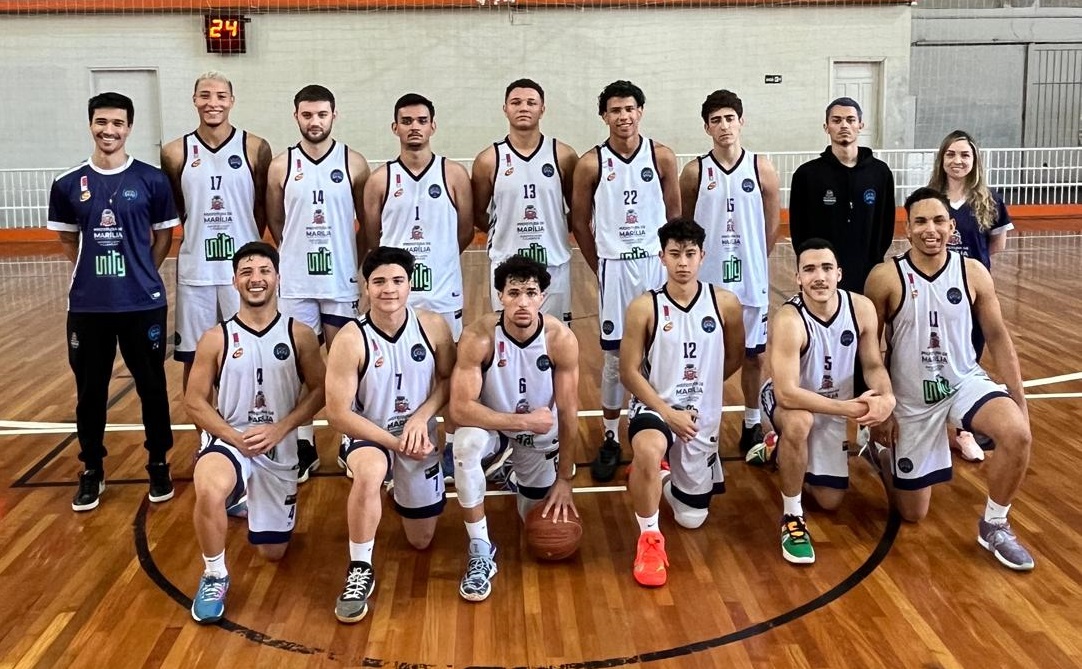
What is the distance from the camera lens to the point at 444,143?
15.3 metres

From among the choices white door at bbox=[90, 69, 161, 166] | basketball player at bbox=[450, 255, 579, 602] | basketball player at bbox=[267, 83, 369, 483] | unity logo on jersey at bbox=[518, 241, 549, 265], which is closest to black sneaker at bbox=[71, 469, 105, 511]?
basketball player at bbox=[267, 83, 369, 483]

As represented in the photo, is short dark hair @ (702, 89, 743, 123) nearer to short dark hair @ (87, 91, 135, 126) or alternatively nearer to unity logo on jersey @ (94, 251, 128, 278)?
short dark hair @ (87, 91, 135, 126)

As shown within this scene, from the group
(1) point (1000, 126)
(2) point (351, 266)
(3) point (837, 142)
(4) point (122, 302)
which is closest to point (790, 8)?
(1) point (1000, 126)

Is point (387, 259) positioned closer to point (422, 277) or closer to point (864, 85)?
point (422, 277)

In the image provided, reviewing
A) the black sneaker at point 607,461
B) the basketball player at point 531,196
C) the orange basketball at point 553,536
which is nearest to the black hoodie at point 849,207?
the basketball player at point 531,196

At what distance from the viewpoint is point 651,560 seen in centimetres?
Answer: 386

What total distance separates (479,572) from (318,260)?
1.96 metres

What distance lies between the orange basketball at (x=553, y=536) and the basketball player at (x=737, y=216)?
163 centimetres

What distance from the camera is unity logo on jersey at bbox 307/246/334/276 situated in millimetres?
5016

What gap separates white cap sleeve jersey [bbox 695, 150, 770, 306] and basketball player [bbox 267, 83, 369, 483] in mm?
1743

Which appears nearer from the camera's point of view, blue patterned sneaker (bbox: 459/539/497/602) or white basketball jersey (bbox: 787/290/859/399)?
blue patterned sneaker (bbox: 459/539/497/602)

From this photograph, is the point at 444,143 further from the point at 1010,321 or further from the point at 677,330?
the point at 677,330

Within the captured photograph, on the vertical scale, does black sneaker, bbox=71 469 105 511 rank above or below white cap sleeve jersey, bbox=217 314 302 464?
below

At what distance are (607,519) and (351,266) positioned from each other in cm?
183
